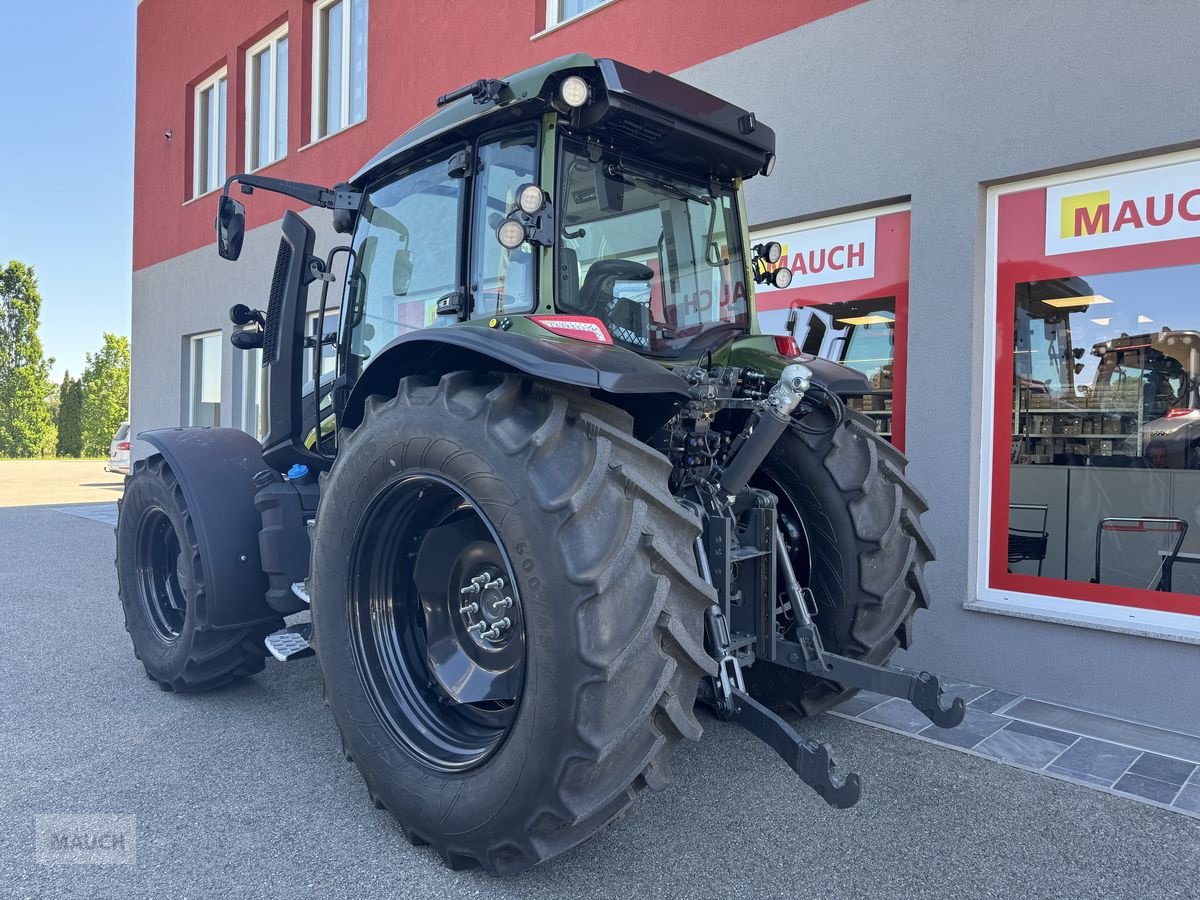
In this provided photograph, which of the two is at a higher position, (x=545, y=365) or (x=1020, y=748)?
(x=545, y=365)

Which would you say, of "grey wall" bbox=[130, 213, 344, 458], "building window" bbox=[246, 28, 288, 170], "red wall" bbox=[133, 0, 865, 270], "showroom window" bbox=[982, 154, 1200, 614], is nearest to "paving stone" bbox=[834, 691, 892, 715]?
"showroom window" bbox=[982, 154, 1200, 614]

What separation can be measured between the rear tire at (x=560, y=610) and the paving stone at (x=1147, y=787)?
1.96 meters

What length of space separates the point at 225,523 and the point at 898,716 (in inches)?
119

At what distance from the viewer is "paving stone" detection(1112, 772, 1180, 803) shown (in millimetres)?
3058

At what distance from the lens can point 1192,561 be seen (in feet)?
14.0

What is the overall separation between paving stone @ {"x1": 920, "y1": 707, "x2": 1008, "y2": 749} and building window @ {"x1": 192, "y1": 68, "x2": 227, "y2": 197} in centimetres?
1154

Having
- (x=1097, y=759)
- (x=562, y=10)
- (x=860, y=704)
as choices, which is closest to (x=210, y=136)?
(x=562, y=10)

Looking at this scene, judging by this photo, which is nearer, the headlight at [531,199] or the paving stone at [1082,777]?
the headlight at [531,199]

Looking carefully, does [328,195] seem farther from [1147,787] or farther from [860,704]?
[1147,787]

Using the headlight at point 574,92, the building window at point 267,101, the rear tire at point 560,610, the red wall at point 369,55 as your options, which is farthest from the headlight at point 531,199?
the building window at point 267,101

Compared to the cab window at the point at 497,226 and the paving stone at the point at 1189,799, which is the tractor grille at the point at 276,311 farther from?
the paving stone at the point at 1189,799

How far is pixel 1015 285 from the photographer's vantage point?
177 inches

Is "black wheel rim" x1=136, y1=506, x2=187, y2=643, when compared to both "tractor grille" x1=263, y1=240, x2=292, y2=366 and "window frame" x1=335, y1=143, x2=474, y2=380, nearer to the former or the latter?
"tractor grille" x1=263, y1=240, x2=292, y2=366

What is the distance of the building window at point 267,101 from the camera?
10648 millimetres
